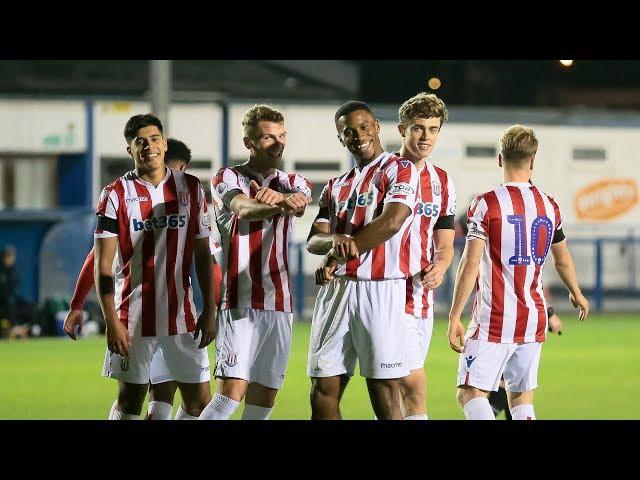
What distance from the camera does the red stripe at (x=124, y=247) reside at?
6688mm

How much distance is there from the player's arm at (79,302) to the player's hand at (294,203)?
46.4 inches

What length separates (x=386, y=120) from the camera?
20781 mm

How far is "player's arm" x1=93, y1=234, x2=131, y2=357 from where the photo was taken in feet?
21.5

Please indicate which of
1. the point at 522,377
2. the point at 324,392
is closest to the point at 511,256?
the point at 522,377

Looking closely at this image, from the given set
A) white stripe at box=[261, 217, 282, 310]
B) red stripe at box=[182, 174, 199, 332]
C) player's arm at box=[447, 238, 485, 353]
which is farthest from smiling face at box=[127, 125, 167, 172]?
player's arm at box=[447, 238, 485, 353]

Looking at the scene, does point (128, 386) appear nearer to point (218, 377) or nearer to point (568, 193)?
point (218, 377)

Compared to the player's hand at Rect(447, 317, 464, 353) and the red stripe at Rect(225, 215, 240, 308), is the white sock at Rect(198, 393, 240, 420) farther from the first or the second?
the player's hand at Rect(447, 317, 464, 353)

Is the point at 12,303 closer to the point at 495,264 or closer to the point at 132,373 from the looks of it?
the point at 132,373

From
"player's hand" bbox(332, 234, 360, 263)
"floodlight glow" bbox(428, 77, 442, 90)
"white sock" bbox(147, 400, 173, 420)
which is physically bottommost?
"white sock" bbox(147, 400, 173, 420)

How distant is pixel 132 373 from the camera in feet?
22.1

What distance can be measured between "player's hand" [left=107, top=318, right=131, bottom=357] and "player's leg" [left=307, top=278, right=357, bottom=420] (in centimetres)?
93
